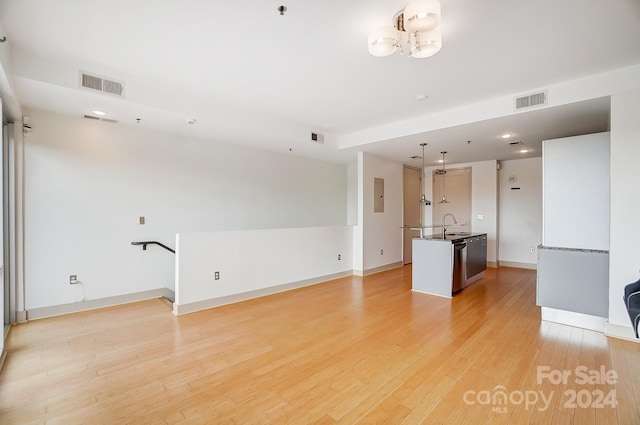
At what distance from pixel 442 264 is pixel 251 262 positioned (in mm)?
3246

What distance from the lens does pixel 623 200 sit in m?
3.12

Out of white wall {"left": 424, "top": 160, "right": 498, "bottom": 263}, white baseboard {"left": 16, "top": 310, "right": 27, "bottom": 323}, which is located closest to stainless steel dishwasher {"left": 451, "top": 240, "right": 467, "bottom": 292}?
white wall {"left": 424, "top": 160, "right": 498, "bottom": 263}

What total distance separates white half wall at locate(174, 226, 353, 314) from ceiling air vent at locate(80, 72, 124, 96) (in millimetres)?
1928

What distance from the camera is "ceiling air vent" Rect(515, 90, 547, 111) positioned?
12.0ft

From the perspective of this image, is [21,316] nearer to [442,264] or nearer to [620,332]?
[442,264]

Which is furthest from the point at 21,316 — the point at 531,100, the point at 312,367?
the point at 531,100

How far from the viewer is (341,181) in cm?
800

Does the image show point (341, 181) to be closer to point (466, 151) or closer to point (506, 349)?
point (466, 151)

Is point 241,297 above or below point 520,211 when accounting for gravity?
below

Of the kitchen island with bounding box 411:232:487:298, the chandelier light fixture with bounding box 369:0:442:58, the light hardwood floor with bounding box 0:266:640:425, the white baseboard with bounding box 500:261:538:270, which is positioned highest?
the chandelier light fixture with bounding box 369:0:442:58

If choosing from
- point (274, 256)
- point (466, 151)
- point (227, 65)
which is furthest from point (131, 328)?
point (466, 151)

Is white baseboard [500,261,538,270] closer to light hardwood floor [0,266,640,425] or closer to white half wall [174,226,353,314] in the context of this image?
light hardwood floor [0,266,640,425]

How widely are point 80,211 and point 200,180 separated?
69.8 inches

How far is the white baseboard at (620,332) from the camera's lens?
10.1 feet
